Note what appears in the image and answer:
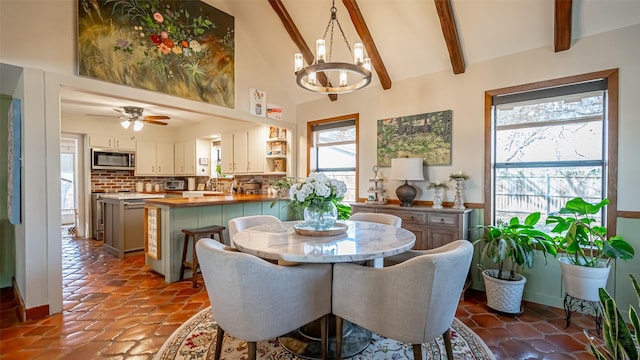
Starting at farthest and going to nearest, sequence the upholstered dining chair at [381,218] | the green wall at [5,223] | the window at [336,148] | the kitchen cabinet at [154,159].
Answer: the kitchen cabinet at [154,159]
the window at [336,148]
the green wall at [5,223]
the upholstered dining chair at [381,218]

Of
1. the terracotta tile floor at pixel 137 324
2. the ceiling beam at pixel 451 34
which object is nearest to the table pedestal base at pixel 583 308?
the terracotta tile floor at pixel 137 324

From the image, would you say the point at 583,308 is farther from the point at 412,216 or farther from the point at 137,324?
the point at 137,324

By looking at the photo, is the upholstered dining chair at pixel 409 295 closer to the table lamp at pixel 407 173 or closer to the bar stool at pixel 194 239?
the table lamp at pixel 407 173

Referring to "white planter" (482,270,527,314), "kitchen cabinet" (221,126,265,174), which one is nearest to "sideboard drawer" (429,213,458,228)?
"white planter" (482,270,527,314)

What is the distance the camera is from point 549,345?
216 cm

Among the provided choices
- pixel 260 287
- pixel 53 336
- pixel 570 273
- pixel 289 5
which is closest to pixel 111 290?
pixel 53 336

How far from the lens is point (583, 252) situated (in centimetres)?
245

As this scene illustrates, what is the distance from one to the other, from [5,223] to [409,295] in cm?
429

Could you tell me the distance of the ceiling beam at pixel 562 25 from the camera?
252cm

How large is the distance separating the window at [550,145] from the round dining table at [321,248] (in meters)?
1.80

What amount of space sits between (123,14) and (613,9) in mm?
4702

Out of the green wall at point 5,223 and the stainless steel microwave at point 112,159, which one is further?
the stainless steel microwave at point 112,159

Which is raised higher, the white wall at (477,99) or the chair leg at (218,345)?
the white wall at (477,99)

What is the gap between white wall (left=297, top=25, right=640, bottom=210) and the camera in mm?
2531
